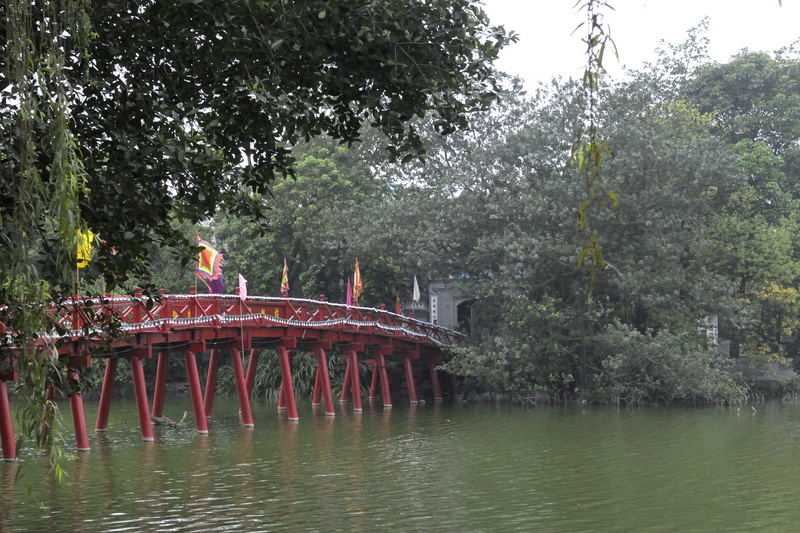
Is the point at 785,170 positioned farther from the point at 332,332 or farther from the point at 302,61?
the point at 302,61

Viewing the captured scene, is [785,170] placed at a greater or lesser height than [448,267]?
greater

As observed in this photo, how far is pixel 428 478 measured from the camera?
58.9 ft

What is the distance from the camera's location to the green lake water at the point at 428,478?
14000mm

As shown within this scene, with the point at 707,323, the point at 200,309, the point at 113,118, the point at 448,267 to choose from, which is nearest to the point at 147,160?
the point at 113,118

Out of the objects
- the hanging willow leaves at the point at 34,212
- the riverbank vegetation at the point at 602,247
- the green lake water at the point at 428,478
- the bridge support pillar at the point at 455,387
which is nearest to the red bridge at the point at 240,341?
the bridge support pillar at the point at 455,387

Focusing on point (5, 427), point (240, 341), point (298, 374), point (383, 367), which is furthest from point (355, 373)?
point (5, 427)

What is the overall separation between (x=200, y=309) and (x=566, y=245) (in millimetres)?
12606

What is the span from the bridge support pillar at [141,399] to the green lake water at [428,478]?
1.30 feet

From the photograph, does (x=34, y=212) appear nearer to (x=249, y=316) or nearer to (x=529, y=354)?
(x=249, y=316)

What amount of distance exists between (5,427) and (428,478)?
7.37 meters

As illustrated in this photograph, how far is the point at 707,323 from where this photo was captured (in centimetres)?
3575

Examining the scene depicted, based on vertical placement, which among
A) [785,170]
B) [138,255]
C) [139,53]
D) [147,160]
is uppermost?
[785,170]

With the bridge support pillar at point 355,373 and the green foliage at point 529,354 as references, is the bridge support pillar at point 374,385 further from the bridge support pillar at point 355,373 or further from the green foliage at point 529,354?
the green foliage at point 529,354

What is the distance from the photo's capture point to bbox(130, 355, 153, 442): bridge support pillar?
75.8 feet
